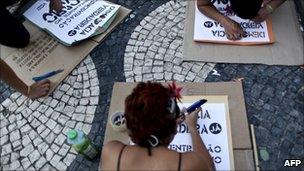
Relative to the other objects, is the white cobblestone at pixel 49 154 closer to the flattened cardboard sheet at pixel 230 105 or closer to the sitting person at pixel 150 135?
the flattened cardboard sheet at pixel 230 105

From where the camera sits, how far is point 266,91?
2879 mm

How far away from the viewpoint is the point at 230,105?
278 cm

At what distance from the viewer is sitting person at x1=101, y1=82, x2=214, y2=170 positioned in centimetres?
174

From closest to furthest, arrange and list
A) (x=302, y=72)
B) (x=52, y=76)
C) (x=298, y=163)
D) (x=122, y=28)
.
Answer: (x=298, y=163) < (x=302, y=72) < (x=52, y=76) < (x=122, y=28)

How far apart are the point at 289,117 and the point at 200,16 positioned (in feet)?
3.78

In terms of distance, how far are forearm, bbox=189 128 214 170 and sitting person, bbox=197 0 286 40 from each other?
101cm

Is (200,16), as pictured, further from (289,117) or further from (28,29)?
(28,29)

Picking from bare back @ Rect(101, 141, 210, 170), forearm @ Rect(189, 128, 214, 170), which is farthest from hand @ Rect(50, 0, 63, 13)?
bare back @ Rect(101, 141, 210, 170)

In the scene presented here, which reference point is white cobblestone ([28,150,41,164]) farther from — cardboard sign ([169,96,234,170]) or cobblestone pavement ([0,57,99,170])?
cardboard sign ([169,96,234,170])

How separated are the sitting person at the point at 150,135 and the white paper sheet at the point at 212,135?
0.51 m

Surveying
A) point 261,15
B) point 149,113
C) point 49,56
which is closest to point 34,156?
point 49,56

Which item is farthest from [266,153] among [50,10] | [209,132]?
[50,10]

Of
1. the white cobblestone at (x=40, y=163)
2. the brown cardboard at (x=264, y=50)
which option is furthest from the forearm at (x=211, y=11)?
the white cobblestone at (x=40, y=163)

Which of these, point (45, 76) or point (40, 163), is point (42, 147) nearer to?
point (40, 163)
